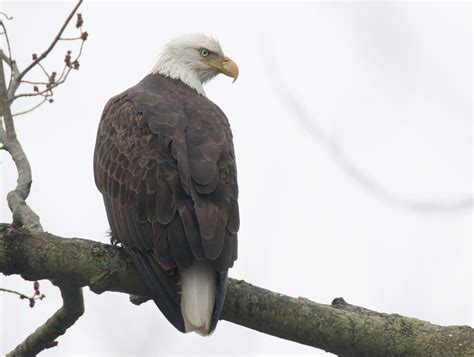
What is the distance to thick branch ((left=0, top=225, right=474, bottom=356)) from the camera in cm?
406

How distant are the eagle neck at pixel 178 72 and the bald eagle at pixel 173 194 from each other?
79cm

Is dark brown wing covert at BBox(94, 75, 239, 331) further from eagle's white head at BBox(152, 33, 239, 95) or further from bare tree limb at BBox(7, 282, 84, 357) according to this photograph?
eagle's white head at BBox(152, 33, 239, 95)

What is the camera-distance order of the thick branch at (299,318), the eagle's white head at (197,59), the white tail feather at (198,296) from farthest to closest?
the eagle's white head at (197,59) < the white tail feather at (198,296) < the thick branch at (299,318)

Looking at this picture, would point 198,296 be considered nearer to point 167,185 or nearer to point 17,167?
point 167,185

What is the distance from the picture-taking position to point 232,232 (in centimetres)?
475

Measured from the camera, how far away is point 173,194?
4781 mm

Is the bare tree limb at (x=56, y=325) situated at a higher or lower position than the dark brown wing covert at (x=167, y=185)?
lower

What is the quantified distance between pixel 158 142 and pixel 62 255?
1300mm

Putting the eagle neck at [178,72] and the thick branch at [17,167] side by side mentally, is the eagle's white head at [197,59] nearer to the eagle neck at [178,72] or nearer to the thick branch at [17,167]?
the eagle neck at [178,72]

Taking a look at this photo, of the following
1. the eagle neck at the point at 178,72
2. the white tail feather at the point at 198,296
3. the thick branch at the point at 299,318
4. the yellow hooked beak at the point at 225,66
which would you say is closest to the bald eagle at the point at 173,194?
the white tail feather at the point at 198,296

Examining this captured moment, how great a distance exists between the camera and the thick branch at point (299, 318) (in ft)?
13.3

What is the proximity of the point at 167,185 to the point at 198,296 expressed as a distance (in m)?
0.72

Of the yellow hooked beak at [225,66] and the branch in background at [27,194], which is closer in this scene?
the branch in background at [27,194]

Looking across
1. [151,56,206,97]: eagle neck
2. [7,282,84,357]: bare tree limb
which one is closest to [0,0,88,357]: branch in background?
[7,282,84,357]: bare tree limb
